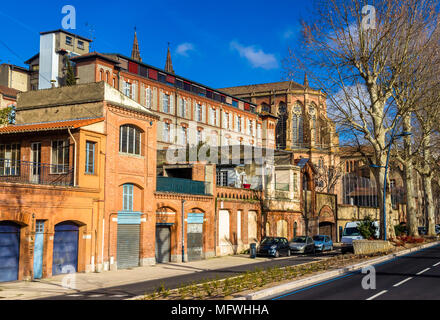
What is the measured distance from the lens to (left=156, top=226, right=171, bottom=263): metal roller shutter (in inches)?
1203

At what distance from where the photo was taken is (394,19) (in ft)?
92.2

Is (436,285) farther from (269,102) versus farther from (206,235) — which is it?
(269,102)

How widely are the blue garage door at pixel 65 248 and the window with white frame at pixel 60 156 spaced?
3.16m

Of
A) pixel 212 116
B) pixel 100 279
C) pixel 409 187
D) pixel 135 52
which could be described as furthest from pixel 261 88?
pixel 100 279

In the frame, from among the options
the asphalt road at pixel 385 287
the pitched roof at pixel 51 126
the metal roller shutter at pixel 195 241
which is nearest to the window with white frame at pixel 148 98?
the metal roller shutter at pixel 195 241

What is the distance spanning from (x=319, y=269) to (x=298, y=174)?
1056 inches

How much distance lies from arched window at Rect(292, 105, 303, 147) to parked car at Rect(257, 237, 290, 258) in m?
55.8

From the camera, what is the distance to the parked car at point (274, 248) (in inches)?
1379

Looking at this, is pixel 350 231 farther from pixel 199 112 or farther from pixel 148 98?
pixel 199 112

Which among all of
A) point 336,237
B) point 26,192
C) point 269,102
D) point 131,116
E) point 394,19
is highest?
point 269,102

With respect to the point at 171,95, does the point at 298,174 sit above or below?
below

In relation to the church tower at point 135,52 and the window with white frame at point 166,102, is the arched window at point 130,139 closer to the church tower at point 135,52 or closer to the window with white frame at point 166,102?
the window with white frame at point 166,102

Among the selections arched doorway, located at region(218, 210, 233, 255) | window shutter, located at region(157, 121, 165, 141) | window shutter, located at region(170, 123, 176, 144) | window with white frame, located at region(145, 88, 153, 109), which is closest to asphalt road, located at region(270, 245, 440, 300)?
arched doorway, located at region(218, 210, 233, 255)

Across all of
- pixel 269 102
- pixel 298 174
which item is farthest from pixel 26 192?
pixel 269 102
